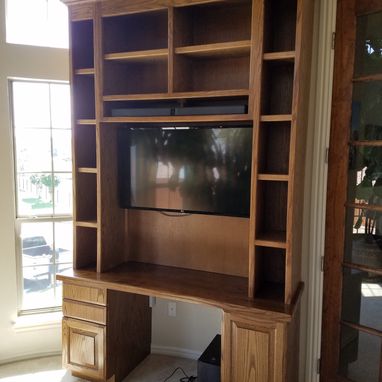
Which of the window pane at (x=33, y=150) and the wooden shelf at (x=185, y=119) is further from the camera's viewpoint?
the window pane at (x=33, y=150)

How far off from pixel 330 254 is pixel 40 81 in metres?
2.30

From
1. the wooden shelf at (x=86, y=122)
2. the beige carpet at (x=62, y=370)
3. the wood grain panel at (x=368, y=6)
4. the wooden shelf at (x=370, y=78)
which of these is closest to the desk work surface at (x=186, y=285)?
the beige carpet at (x=62, y=370)

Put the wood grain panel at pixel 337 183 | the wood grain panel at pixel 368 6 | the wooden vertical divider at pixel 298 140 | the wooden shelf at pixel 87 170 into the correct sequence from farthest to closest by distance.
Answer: the wooden shelf at pixel 87 170 < the wood grain panel at pixel 337 183 < the wood grain panel at pixel 368 6 < the wooden vertical divider at pixel 298 140

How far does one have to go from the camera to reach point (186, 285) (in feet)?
7.52

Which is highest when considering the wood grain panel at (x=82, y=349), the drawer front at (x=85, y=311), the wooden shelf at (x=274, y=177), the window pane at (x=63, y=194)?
the wooden shelf at (x=274, y=177)

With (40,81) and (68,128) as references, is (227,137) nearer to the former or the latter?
(68,128)

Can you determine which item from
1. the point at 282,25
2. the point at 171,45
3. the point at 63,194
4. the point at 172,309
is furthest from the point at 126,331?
the point at 282,25

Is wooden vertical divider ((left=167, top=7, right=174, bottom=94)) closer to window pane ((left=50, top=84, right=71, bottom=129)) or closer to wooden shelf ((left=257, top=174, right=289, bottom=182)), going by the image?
wooden shelf ((left=257, top=174, right=289, bottom=182))

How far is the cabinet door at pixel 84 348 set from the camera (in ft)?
7.90

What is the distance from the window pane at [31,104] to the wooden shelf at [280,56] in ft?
5.50

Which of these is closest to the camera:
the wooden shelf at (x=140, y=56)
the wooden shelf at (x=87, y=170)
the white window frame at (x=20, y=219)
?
the wooden shelf at (x=140, y=56)

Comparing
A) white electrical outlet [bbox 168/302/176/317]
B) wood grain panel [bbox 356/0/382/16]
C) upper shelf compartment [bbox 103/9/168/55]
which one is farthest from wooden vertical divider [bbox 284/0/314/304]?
white electrical outlet [bbox 168/302/176/317]

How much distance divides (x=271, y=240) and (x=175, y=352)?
137cm

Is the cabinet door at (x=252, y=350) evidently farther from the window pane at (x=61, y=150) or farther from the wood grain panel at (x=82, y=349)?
the window pane at (x=61, y=150)
